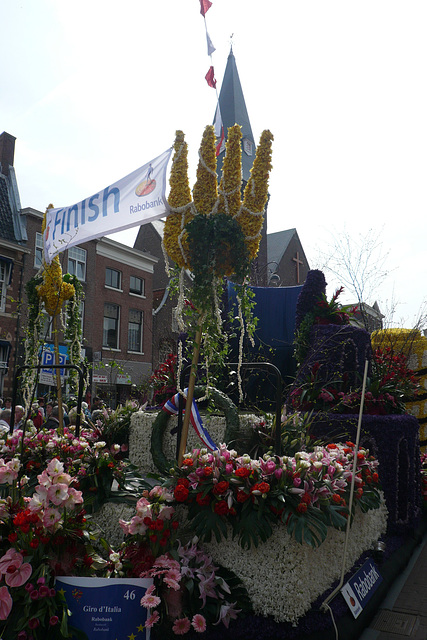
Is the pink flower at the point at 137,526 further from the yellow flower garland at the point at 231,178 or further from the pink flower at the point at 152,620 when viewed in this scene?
the yellow flower garland at the point at 231,178

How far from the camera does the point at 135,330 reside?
2583 cm

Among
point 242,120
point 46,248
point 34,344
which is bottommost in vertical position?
point 34,344

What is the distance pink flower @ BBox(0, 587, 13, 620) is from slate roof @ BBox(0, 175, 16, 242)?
1792cm

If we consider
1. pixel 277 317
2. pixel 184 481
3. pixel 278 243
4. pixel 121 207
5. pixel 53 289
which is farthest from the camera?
pixel 278 243

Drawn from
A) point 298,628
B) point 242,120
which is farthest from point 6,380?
point 242,120

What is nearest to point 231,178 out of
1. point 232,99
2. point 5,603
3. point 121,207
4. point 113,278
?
point 121,207

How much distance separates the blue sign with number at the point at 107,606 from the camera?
2.88 meters

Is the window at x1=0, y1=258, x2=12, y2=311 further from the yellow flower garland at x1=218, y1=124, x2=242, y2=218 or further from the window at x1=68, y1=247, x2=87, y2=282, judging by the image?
the yellow flower garland at x1=218, y1=124, x2=242, y2=218

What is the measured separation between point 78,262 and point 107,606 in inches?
827

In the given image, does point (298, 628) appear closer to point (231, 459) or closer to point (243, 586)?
point (243, 586)

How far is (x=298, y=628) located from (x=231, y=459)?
45.9 inches

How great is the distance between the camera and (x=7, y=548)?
322cm

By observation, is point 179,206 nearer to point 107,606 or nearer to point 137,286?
point 107,606

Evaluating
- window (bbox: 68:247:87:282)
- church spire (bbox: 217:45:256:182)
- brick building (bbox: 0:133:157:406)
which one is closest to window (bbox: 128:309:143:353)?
brick building (bbox: 0:133:157:406)
